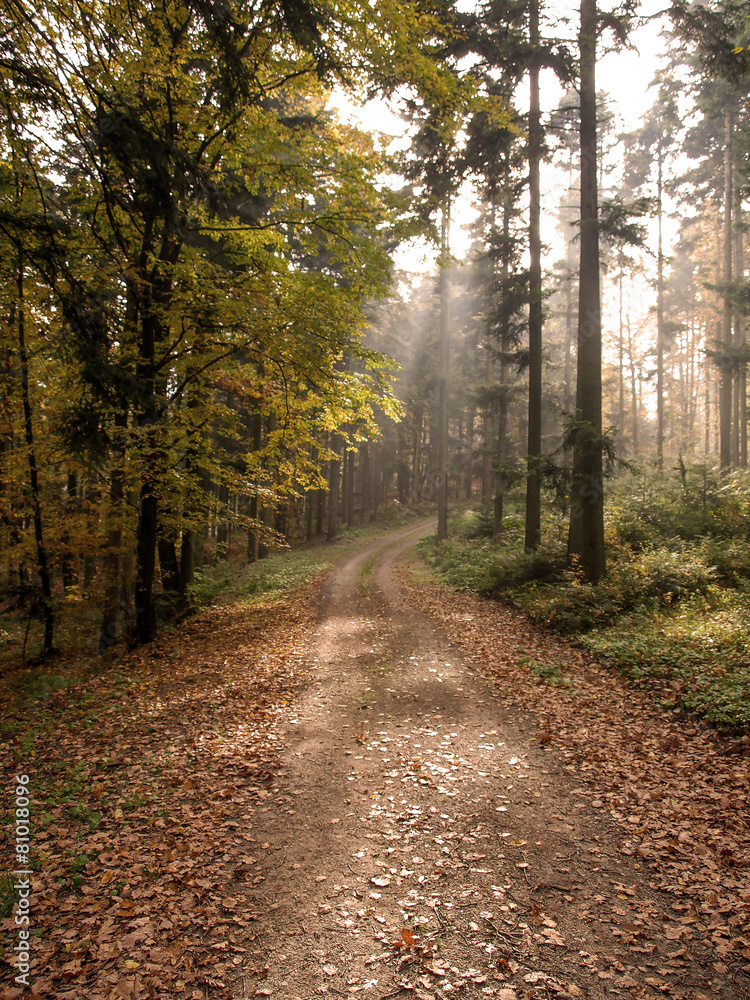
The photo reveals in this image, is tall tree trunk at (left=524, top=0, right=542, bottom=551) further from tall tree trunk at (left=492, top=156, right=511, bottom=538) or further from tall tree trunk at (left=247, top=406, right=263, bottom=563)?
tall tree trunk at (left=247, top=406, right=263, bottom=563)

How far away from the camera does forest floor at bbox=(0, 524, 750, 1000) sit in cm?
310

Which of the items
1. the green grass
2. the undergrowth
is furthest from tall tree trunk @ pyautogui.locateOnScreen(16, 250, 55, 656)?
the undergrowth

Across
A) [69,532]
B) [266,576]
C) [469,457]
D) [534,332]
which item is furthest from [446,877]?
[469,457]

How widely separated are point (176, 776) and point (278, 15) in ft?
33.9

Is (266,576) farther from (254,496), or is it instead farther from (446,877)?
(446,877)

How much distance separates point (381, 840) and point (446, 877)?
0.68 metres

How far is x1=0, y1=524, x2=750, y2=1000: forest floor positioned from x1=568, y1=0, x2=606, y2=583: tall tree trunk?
3.91 meters

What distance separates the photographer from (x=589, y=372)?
459 inches

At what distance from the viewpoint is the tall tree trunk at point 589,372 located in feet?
36.7

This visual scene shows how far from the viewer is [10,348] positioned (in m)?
9.44

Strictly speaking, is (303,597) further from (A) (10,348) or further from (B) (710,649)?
(B) (710,649)

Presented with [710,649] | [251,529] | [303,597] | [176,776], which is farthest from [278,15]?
[303,597]

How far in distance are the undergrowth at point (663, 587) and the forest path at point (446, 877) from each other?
2483 millimetres

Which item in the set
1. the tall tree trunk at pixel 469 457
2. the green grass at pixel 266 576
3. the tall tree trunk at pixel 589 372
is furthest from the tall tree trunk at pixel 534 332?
the tall tree trunk at pixel 469 457
